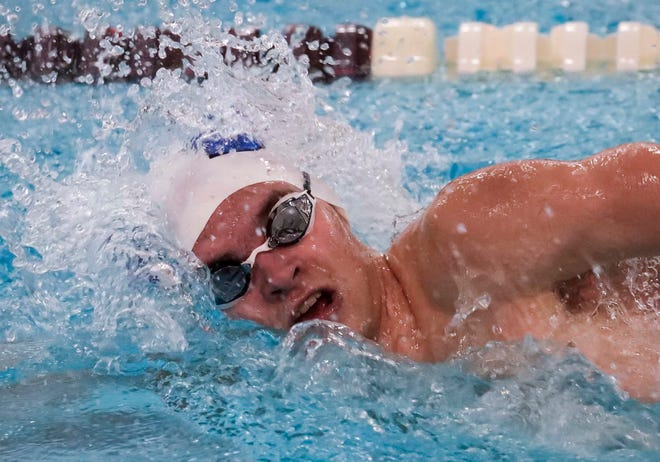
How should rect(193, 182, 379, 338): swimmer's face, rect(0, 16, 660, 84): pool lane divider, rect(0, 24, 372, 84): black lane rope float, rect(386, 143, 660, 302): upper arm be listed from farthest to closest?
A: rect(0, 24, 372, 84): black lane rope float
rect(0, 16, 660, 84): pool lane divider
rect(193, 182, 379, 338): swimmer's face
rect(386, 143, 660, 302): upper arm

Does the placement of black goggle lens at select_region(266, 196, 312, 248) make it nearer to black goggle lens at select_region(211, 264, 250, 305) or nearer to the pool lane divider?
black goggle lens at select_region(211, 264, 250, 305)

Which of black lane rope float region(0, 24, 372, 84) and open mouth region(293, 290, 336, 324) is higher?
black lane rope float region(0, 24, 372, 84)

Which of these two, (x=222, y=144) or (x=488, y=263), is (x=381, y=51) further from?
(x=488, y=263)

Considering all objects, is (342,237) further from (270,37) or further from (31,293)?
(270,37)

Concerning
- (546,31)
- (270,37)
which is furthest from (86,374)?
(546,31)

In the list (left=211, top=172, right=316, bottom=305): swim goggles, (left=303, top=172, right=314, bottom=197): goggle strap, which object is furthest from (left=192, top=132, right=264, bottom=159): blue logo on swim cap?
(left=211, top=172, right=316, bottom=305): swim goggles

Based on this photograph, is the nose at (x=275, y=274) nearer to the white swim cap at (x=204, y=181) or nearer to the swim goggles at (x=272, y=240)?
the swim goggles at (x=272, y=240)

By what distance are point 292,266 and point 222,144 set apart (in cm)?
42

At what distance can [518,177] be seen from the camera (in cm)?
147

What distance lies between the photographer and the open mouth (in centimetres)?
167

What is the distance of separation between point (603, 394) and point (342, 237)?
63 centimetres

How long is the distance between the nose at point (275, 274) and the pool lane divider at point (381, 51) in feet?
9.34

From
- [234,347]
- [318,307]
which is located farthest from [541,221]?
[234,347]

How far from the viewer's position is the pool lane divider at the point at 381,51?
4387 mm
